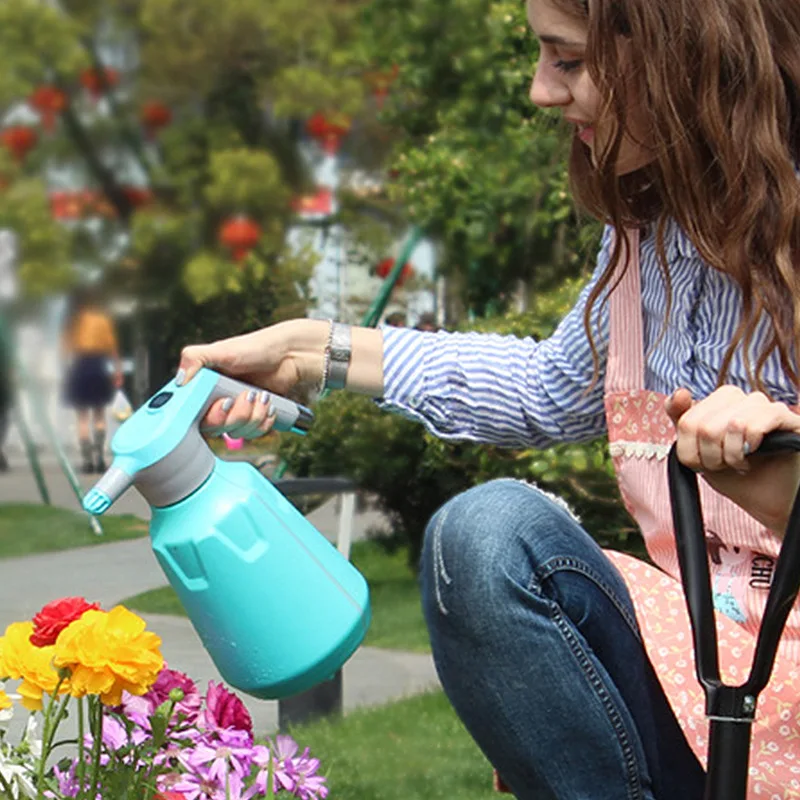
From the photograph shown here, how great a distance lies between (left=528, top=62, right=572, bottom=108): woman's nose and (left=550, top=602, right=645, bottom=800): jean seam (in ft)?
1.71

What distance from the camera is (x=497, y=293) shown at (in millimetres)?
4914

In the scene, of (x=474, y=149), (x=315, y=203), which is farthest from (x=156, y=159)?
(x=474, y=149)

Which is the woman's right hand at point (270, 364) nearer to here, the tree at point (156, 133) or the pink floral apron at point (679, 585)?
the pink floral apron at point (679, 585)

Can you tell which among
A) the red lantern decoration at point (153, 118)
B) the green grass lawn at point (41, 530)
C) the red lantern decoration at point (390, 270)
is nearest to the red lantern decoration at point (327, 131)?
the red lantern decoration at point (390, 270)

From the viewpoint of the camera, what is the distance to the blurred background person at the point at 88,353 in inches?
139

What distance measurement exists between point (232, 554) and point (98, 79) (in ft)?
7.96

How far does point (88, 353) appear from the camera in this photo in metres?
3.61

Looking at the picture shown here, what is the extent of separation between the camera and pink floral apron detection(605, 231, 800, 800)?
5.09 ft

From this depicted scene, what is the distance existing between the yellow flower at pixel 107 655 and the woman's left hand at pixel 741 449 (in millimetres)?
565

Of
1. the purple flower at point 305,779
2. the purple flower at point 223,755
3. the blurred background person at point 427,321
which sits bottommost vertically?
the blurred background person at point 427,321

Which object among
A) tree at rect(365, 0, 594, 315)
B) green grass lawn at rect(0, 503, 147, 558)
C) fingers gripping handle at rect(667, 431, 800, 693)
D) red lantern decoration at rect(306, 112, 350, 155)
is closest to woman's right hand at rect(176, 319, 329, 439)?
fingers gripping handle at rect(667, 431, 800, 693)

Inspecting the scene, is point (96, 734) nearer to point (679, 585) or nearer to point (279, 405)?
point (279, 405)

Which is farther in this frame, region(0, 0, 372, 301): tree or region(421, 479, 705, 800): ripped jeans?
region(0, 0, 372, 301): tree

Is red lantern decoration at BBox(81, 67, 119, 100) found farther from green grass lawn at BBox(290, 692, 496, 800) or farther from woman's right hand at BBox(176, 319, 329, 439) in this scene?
woman's right hand at BBox(176, 319, 329, 439)
